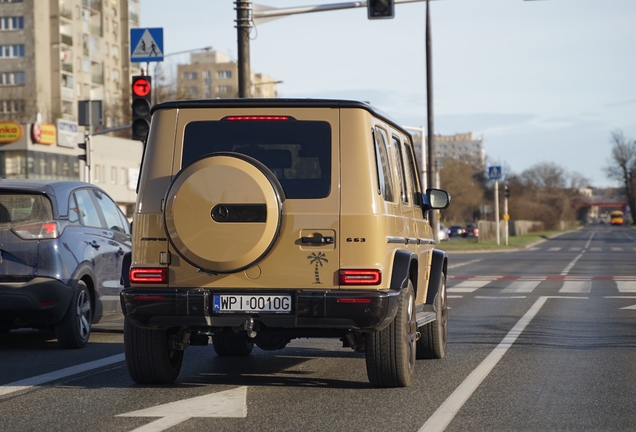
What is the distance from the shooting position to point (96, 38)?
99.1 metres

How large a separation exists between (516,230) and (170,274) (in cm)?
8635

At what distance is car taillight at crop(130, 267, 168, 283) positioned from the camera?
7195 mm

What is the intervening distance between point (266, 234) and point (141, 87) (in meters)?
10.9

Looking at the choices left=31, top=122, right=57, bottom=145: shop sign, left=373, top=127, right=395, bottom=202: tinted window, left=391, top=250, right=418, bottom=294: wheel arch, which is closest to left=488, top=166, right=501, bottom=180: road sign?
left=31, top=122, right=57, bottom=145: shop sign

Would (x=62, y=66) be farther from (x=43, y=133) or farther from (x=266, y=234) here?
(x=266, y=234)

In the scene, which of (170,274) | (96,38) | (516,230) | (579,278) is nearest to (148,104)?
(170,274)

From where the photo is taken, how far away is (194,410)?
663cm

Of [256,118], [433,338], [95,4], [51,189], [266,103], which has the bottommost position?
[433,338]

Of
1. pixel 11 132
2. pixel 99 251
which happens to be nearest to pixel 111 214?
pixel 99 251

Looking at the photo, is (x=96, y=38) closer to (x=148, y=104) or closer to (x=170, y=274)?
(x=148, y=104)

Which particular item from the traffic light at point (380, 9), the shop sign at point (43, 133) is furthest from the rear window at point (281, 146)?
the shop sign at point (43, 133)

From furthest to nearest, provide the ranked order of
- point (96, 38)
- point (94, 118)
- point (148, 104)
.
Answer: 1. point (96, 38)
2. point (94, 118)
3. point (148, 104)

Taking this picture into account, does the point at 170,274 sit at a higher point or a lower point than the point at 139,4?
lower

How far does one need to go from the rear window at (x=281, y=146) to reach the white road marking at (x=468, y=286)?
1278cm
